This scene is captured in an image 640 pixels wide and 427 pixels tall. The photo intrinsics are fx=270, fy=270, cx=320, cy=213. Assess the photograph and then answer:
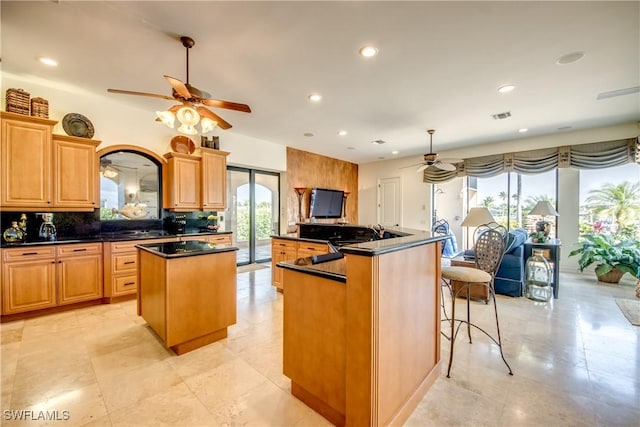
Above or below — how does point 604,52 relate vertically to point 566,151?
above

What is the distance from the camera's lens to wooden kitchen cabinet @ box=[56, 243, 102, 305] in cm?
333

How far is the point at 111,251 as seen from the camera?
12.0ft

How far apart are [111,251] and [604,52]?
603 cm

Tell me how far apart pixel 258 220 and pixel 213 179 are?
5.64ft

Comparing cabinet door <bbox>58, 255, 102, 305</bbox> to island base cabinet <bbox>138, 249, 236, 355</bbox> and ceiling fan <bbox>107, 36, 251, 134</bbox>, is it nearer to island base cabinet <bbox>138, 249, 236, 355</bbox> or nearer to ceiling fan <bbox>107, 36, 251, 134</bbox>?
island base cabinet <bbox>138, 249, 236, 355</bbox>

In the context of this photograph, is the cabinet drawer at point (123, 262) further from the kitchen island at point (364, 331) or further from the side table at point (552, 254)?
the side table at point (552, 254)

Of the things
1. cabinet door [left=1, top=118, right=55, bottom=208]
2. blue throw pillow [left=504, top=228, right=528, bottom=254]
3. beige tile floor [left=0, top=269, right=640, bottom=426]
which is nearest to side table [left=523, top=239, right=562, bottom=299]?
blue throw pillow [left=504, top=228, right=528, bottom=254]

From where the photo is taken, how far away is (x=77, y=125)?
3.69m

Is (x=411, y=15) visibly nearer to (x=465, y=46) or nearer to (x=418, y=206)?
(x=465, y=46)

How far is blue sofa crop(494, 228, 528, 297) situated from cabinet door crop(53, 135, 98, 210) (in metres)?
5.94

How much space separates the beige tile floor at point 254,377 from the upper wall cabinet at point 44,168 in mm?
1429

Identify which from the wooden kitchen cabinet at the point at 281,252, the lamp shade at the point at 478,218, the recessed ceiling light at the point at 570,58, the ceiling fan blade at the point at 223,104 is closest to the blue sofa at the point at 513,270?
the lamp shade at the point at 478,218

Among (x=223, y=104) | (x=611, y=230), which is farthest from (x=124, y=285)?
(x=611, y=230)

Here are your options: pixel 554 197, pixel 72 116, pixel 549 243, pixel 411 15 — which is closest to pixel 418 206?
pixel 554 197
